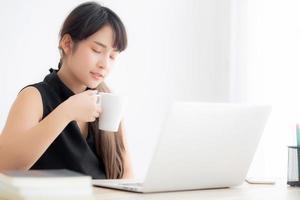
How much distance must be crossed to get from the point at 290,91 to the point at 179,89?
0.74m

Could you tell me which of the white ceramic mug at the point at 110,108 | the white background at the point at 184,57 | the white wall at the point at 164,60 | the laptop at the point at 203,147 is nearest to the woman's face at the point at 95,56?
the white ceramic mug at the point at 110,108

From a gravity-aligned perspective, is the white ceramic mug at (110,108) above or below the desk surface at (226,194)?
above

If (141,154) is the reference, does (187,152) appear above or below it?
above

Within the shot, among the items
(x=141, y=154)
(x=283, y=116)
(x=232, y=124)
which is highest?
(x=232, y=124)

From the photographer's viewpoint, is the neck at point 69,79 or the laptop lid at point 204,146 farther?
the neck at point 69,79

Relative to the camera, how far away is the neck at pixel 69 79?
1823mm

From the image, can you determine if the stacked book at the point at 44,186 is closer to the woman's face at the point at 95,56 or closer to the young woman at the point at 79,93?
the young woman at the point at 79,93

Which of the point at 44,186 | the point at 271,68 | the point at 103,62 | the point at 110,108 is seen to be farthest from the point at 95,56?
the point at 271,68

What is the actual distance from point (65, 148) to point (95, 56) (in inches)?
12.3

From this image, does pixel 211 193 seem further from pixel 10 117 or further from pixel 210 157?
pixel 10 117

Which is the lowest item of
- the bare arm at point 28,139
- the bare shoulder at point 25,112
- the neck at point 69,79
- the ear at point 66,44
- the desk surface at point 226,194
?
the desk surface at point 226,194

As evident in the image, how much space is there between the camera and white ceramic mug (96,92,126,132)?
148 centimetres

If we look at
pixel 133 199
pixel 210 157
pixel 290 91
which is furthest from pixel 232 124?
pixel 290 91

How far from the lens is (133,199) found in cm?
106
